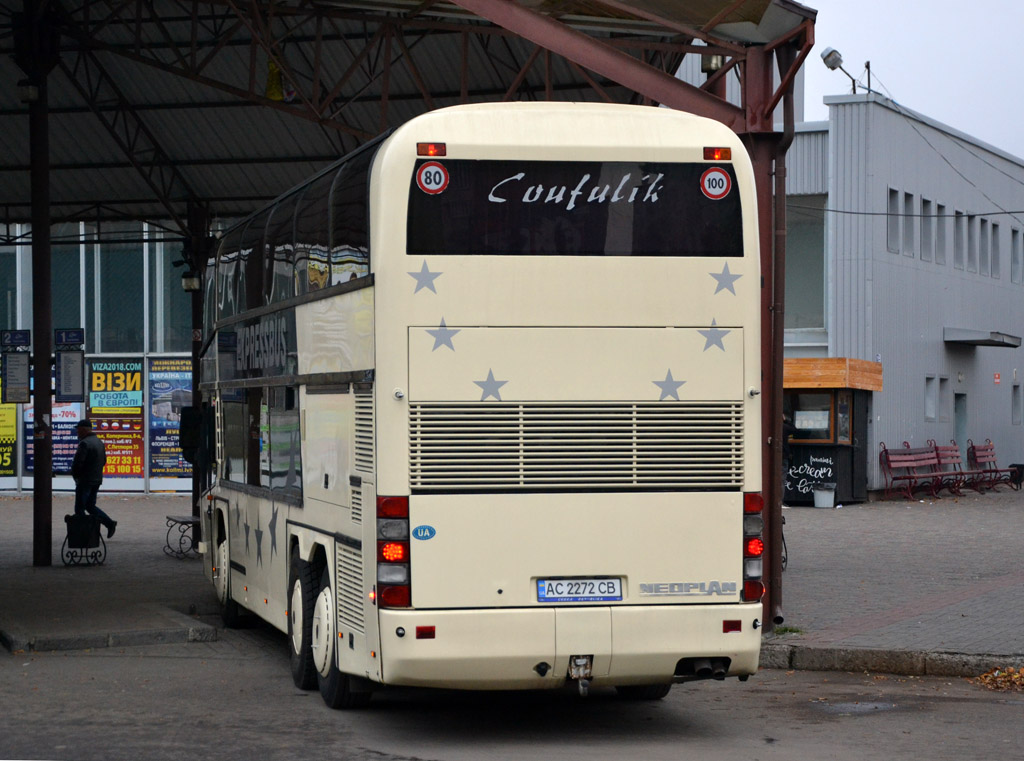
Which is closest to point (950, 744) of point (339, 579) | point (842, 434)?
point (339, 579)

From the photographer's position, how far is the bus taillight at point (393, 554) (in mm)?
9039

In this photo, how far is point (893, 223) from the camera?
123ft

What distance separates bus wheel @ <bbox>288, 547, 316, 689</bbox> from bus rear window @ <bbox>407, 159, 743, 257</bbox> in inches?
121

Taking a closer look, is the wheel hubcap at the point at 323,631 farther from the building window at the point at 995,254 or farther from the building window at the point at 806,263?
the building window at the point at 995,254

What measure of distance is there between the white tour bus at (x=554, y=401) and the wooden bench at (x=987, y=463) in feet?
110

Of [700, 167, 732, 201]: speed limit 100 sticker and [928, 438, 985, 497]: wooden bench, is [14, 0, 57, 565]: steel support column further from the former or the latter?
[928, 438, 985, 497]: wooden bench

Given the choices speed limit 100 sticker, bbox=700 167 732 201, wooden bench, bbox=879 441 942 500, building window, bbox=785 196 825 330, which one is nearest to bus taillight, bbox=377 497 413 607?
speed limit 100 sticker, bbox=700 167 732 201

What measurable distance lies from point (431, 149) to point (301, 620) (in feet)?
12.5

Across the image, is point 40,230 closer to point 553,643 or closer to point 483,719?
point 483,719

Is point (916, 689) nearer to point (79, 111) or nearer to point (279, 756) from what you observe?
point (279, 756)

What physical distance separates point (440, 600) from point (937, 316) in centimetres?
3315

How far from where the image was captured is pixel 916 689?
11719 mm

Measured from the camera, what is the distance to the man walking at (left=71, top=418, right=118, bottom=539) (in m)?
23.3

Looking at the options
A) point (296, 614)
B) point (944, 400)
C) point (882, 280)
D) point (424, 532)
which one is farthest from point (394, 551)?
point (944, 400)
